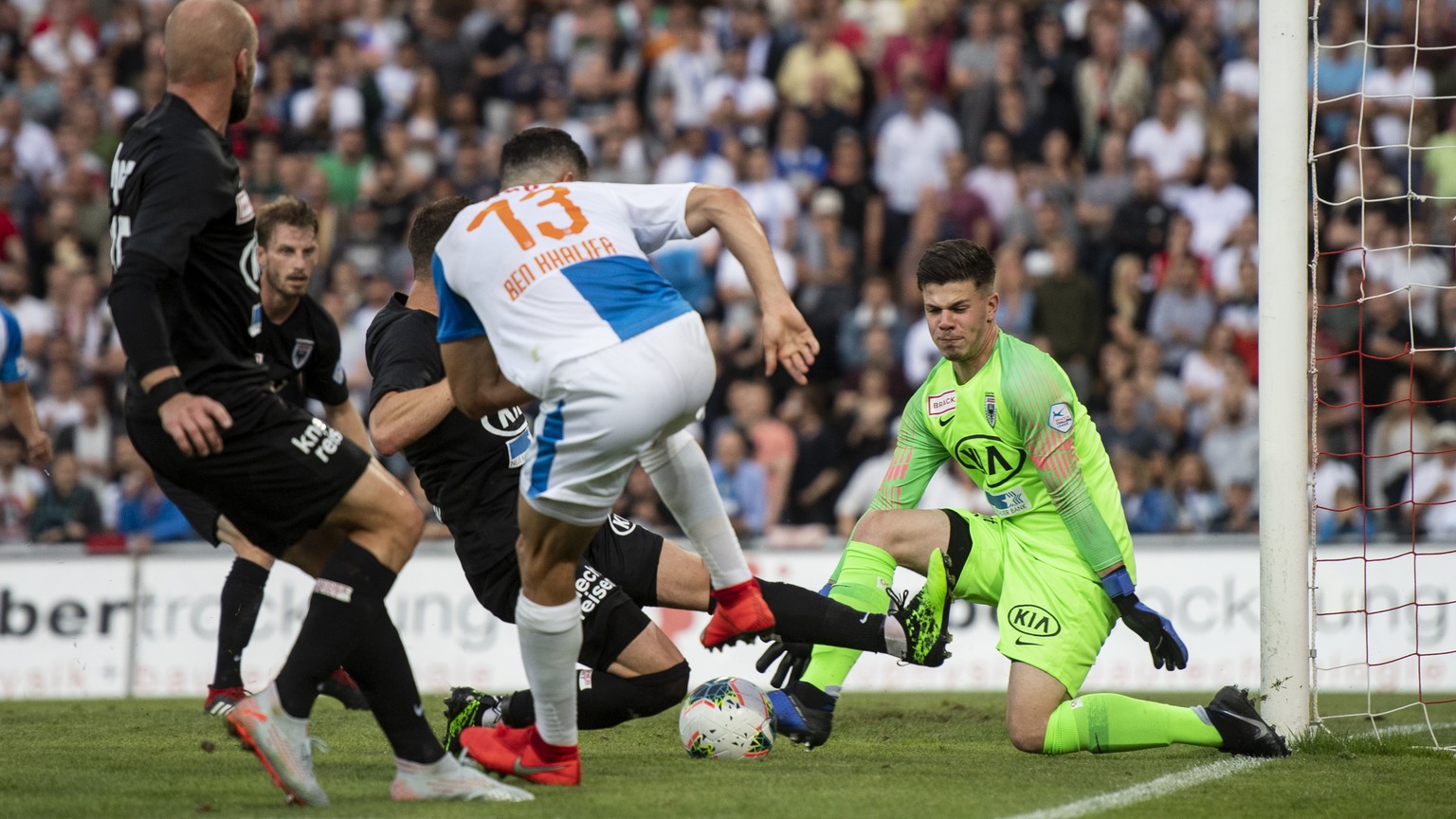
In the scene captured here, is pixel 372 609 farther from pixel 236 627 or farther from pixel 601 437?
pixel 236 627

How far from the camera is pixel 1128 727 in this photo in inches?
244

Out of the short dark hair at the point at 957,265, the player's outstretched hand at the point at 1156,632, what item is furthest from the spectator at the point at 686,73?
the player's outstretched hand at the point at 1156,632

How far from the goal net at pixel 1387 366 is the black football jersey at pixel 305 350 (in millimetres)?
5481

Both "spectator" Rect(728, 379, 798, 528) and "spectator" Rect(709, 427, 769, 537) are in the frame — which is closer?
"spectator" Rect(709, 427, 769, 537)

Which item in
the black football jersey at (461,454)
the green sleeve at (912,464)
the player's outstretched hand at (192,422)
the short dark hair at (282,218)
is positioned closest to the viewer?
the player's outstretched hand at (192,422)

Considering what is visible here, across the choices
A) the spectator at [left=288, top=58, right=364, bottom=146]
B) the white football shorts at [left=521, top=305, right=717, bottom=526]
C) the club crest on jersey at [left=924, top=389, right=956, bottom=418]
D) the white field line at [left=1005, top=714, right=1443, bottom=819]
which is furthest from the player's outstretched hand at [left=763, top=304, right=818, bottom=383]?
the spectator at [left=288, top=58, right=364, bottom=146]

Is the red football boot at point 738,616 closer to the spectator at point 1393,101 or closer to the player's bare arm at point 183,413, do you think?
the player's bare arm at point 183,413

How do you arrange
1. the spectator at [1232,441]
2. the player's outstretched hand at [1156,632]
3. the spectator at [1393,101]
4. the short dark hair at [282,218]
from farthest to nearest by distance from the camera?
Answer: the spectator at [1393,101]
the spectator at [1232,441]
the short dark hair at [282,218]
the player's outstretched hand at [1156,632]

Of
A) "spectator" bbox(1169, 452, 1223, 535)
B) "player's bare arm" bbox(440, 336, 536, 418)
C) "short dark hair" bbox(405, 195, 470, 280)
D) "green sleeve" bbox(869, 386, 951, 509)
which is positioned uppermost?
"short dark hair" bbox(405, 195, 470, 280)

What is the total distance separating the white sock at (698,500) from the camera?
538 cm

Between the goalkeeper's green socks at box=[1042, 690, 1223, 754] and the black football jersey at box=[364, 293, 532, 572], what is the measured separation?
2.33 m

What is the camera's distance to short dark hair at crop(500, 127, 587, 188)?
18.3ft

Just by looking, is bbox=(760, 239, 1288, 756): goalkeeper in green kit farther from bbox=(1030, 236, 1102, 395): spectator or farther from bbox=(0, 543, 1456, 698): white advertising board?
bbox=(1030, 236, 1102, 395): spectator

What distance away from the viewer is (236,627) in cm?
777
